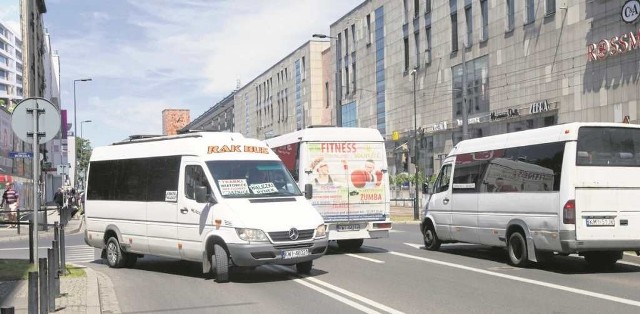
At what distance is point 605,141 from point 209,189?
7.12 m

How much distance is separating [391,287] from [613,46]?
90.3ft

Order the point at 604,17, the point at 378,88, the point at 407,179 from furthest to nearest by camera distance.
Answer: the point at 378,88 < the point at 407,179 < the point at 604,17

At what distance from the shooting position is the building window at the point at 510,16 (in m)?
42.1

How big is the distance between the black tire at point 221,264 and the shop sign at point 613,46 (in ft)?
89.5

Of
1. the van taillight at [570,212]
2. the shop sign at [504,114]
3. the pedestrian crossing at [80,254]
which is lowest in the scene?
the pedestrian crossing at [80,254]

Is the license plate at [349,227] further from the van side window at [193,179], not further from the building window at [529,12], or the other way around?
the building window at [529,12]

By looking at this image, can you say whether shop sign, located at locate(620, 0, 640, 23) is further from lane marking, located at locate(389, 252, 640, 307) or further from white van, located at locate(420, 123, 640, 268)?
lane marking, located at locate(389, 252, 640, 307)

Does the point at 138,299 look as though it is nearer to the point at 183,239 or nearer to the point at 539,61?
the point at 183,239

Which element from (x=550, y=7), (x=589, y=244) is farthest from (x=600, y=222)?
(x=550, y=7)

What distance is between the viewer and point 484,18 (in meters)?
45.6

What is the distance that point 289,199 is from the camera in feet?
37.8

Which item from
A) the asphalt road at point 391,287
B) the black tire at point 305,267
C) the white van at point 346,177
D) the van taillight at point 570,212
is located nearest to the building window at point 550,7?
the white van at point 346,177

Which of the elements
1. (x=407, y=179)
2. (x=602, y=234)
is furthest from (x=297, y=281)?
(x=407, y=179)

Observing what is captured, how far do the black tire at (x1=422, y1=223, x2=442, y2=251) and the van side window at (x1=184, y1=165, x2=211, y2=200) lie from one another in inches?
266
